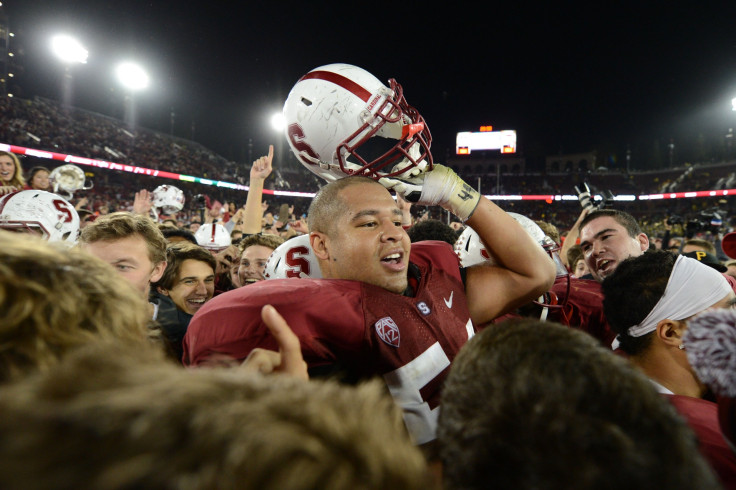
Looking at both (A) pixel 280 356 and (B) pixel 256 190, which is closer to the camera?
(A) pixel 280 356

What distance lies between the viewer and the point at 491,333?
871 mm

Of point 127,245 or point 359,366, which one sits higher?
point 127,245

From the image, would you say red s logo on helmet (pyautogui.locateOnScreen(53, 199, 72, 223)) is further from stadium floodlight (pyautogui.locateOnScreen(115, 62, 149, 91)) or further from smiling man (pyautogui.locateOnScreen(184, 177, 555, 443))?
stadium floodlight (pyautogui.locateOnScreen(115, 62, 149, 91))

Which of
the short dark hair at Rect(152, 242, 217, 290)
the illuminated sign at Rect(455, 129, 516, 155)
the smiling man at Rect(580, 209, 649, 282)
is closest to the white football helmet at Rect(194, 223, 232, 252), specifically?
the short dark hair at Rect(152, 242, 217, 290)

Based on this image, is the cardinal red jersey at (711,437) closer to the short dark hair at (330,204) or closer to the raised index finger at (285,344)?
the raised index finger at (285,344)

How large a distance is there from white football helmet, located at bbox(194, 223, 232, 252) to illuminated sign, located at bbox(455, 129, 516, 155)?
3203 centimetres

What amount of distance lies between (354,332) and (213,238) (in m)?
4.73

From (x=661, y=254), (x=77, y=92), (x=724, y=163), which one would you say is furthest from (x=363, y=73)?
(x=724, y=163)

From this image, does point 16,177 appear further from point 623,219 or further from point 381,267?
point 623,219

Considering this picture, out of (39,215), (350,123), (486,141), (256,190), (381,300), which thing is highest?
(486,141)

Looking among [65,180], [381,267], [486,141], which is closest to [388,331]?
[381,267]

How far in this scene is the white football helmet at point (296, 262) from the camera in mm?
2436

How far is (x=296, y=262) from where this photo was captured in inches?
96.7

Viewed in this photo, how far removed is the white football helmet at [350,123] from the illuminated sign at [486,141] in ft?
114
